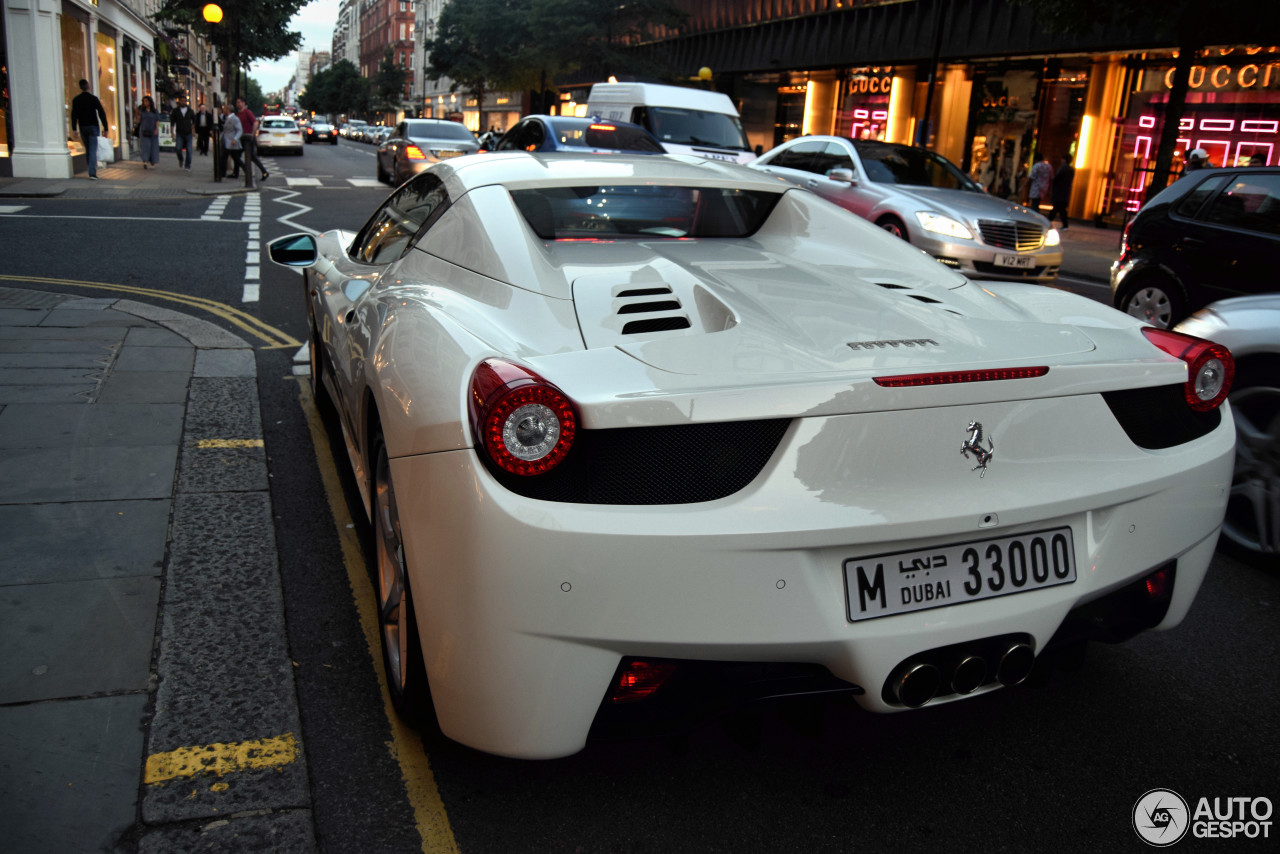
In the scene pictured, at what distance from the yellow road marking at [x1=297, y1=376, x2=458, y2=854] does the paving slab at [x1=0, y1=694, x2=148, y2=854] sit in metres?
0.60

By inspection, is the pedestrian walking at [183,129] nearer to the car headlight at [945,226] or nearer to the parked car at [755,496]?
the car headlight at [945,226]

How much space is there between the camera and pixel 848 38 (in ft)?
101

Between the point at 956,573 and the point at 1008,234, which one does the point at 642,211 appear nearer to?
the point at 956,573

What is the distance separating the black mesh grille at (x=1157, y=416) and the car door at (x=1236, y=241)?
206 inches

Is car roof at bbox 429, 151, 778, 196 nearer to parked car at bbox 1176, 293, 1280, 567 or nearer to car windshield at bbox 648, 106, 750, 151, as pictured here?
parked car at bbox 1176, 293, 1280, 567

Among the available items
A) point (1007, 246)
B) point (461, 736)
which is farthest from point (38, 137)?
point (461, 736)

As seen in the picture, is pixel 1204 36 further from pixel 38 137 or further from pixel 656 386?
pixel 38 137

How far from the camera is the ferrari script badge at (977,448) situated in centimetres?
212

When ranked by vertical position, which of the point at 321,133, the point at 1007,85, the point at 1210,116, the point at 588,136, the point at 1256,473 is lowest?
the point at 1256,473

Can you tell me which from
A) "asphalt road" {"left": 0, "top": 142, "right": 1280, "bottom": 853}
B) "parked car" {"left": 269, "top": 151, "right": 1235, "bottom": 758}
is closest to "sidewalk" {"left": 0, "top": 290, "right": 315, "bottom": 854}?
"asphalt road" {"left": 0, "top": 142, "right": 1280, "bottom": 853}

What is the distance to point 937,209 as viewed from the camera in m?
11.2

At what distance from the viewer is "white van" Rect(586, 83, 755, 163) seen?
18.9 m

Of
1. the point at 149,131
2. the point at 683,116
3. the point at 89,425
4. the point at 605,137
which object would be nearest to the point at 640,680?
the point at 89,425

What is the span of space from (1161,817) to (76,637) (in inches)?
116
